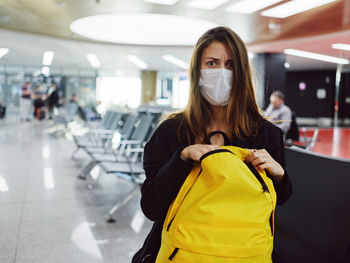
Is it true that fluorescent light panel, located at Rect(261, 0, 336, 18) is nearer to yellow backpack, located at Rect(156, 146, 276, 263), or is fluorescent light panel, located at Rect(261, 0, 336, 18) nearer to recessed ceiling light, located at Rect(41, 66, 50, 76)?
yellow backpack, located at Rect(156, 146, 276, 263)

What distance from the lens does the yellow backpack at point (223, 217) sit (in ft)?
3.10

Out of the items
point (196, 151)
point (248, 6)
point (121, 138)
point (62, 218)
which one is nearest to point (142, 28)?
point (248, 6)

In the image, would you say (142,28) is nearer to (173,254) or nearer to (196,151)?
(196,151)

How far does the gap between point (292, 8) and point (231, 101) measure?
733 centimetres

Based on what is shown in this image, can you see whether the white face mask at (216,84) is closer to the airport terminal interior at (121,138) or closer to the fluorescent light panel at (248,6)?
the airport terminal interior at (121,138)

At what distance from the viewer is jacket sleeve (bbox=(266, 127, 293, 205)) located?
116cm

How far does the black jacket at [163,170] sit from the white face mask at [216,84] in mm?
156

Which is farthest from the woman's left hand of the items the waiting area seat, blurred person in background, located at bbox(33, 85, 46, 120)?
blurred person in background, located at bbox(33, 85, 46, 120)

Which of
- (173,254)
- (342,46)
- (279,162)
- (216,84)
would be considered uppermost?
(342,46)

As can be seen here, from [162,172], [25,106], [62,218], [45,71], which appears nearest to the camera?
[162,172]

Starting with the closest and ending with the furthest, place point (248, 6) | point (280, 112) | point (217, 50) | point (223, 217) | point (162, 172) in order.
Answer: point (223, 217) < point (162, 172) < point (217, 50) < point (280, 112) < point (248, 6)

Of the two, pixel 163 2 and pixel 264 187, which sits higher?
pixel 163 2

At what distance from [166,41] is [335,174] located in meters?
14.0

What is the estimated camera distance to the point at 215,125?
129cm
